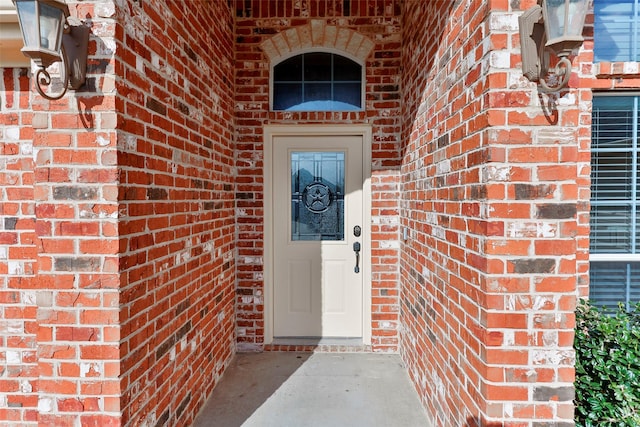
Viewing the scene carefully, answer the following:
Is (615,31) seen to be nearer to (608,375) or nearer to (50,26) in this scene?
(608,375)

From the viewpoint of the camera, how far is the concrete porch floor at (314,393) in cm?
235

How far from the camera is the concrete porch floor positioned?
235 cm

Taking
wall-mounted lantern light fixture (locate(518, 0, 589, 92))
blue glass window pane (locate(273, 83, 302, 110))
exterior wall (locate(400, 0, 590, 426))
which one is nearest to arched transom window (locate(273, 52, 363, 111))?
blue glass window pane (locate(273, 83, 302, 110))

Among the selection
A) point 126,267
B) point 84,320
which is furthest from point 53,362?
point 126,267

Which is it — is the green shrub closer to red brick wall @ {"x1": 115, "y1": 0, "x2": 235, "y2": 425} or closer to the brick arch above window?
red brick wall @ {"x1": 115, "y1": 0, "x2": 235, "y2": 425}

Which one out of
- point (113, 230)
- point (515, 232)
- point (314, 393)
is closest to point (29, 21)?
point (113, 230)

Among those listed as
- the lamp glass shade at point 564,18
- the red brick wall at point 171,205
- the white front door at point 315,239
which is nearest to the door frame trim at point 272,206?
the white front door at point 315,239

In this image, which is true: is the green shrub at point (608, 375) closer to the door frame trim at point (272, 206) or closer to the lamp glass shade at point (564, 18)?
the lamp glass shade at point (564, 18)

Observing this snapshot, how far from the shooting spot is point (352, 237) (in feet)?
11.2

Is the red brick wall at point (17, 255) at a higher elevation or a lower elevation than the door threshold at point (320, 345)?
higher

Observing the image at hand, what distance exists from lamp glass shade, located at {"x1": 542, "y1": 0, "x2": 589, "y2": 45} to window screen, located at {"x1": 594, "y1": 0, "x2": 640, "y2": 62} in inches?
60.0

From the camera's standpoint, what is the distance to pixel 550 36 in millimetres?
1283

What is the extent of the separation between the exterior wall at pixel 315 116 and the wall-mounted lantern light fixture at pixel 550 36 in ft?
6.23

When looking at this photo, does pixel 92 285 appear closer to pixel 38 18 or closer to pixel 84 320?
pixel 84 320
